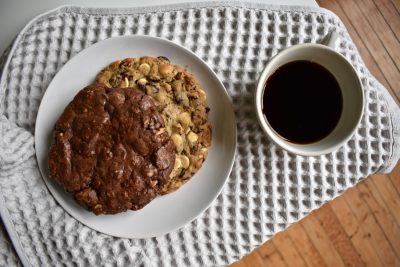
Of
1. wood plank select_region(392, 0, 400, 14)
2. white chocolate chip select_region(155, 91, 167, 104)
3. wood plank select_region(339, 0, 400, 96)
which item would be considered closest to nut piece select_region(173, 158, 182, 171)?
white chocolate chip select_region(155, 91, 167, 104)

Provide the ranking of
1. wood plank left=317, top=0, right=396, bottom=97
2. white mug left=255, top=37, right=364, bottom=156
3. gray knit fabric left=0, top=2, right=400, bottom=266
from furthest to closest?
wood plank left=317, top=0, right=396, bottom=97, gray knit fabric left=0, top=2, right=400, bottom=266, white mug left=255, top=37, right=364, bottom=156

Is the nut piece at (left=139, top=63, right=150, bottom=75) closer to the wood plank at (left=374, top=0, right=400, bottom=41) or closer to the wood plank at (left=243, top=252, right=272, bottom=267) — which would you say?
the wood plank at (left=243, top=252, right=272, bottom=267)

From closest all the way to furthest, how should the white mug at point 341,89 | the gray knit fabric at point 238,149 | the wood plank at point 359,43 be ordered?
the white mug at point 341,89, the gray knit fabric at point 238,149, the wood plank at point 359,43

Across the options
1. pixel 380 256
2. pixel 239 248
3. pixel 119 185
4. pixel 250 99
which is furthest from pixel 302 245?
pixel 119 185

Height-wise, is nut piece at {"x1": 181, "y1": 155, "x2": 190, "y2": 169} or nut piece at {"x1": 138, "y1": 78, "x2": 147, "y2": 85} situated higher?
nut piece at {"x1": 138, "y1": 78, "x2": 147, "y2": 85}

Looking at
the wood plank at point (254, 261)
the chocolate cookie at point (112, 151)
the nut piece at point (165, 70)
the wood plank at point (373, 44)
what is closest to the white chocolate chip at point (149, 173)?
the chocolate cookie at point (112, 151)

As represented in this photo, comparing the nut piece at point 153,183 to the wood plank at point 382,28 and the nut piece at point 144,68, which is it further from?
the wood plank at point 382,28

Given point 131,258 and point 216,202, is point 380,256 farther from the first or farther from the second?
point 131,258

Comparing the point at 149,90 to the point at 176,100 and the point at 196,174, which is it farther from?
the point at 196,174
